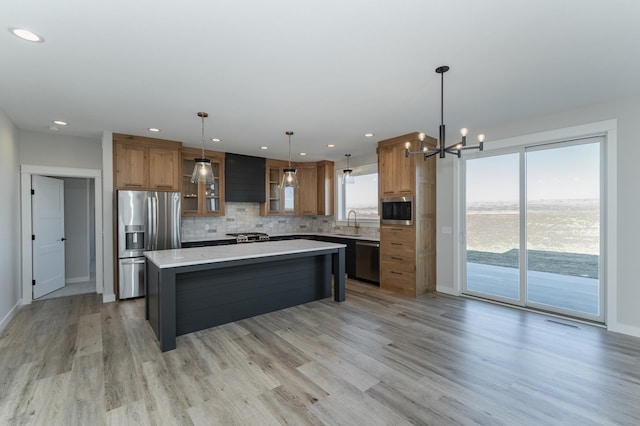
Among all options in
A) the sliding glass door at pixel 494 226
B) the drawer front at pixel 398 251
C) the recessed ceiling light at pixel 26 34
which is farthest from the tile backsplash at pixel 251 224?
the recessed ceiling light at pixel 26 34

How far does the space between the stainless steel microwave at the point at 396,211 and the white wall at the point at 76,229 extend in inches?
228

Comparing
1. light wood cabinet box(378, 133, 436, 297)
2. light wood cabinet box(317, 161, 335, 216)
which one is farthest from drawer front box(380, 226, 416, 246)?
light wood cabinet box(317, 161, 335, 216)

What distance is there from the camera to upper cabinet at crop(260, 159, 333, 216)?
6812 mm

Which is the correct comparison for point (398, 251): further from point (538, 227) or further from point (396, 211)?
point (538, 227)

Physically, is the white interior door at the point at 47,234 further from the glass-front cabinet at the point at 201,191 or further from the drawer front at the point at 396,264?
the drawer front at the point at 396,264

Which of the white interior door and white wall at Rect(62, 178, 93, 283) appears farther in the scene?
white wall at Rect(62, 178, 93, 283)

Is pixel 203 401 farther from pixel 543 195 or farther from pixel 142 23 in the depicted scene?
pixel 543 195

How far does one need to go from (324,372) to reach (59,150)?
5.27 metres

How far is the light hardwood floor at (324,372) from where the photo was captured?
2043mm

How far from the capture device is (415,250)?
4.74 m

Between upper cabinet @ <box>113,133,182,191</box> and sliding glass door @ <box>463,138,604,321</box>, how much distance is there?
16.1 ft

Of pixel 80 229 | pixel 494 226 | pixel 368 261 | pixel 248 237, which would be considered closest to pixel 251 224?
pixel 248 237

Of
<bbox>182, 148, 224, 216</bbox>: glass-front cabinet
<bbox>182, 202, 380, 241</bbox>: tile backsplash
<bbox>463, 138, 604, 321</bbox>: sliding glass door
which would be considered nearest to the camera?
<bbox>463, 138, 604, 321</bbox>: sliding glass door

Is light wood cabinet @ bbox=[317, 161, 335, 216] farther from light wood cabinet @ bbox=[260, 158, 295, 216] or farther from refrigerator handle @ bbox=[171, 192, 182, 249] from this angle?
refrigerator handle @ bbox=[171, 192, 182, 249]
